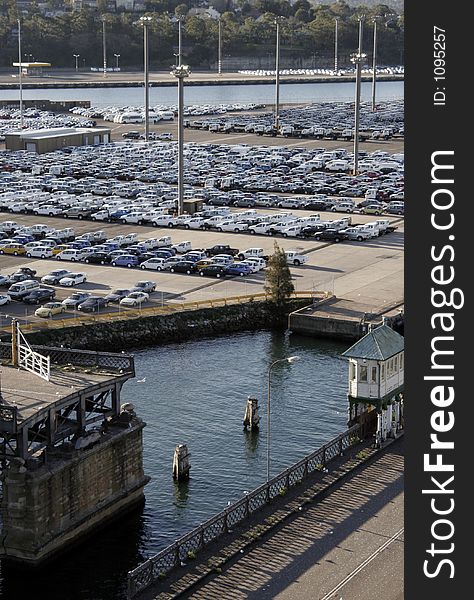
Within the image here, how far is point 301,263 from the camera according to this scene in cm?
8412

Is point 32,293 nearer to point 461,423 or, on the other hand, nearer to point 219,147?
point 461,423

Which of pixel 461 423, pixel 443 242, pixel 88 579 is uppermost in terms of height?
pixel 443 242

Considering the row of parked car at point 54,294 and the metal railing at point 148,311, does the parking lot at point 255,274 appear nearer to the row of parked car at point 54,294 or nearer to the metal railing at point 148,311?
the row of parked car at point 54,294

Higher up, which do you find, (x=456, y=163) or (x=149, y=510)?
(x=456, y=163)

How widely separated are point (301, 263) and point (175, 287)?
10516 millimetres

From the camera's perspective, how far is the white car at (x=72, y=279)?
75.9 m

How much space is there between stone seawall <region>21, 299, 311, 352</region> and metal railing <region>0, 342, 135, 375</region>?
54.4 feet

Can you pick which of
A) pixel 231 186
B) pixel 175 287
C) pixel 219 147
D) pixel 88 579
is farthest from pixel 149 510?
pixel 219 147

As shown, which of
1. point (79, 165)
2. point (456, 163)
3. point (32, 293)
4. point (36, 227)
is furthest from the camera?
point (79, 165)

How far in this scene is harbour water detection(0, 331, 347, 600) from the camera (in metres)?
41.0

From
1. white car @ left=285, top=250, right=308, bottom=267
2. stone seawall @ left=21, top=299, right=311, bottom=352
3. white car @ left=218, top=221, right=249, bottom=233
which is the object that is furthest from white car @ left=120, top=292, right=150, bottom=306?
white car @ left=218, top=221, right=249, bottom=233

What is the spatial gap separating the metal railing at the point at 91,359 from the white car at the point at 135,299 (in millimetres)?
22981

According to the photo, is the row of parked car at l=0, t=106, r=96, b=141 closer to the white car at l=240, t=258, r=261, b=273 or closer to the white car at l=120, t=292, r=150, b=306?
the white car at l=240, t=258, r=261, b=273

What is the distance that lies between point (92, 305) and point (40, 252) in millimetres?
16400
